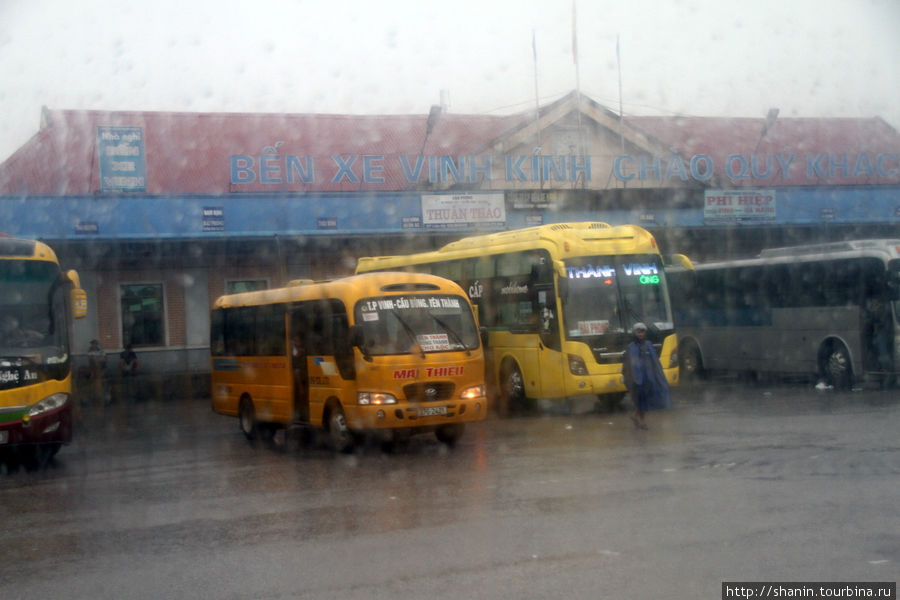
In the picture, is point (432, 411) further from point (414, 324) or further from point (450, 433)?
point (414, 324)

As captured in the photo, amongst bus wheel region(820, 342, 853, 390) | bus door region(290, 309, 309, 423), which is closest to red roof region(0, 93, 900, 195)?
bus wheel region(820, 342, 853, 390)

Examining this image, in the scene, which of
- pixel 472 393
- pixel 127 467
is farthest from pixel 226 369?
pixel 472 393

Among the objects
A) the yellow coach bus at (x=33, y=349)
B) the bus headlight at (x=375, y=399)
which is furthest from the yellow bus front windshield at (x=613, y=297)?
the yellow coach bus at (x=33, y=349)

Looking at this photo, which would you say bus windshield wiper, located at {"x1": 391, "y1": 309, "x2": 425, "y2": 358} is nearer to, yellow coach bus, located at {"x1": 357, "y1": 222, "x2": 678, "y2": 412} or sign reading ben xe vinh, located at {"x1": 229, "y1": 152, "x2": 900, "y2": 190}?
yellow coach bus, located at {"x1": 357, "y1": 222, "x2": 678, "y2": 412}

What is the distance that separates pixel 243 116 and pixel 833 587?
105 feet

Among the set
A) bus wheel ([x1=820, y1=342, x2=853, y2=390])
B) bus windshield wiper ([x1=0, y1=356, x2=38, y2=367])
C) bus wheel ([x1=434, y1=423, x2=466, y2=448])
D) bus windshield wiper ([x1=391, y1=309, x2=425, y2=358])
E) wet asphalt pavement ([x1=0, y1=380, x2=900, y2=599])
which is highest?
bus windshield wiper ([x1=391, y1=309, x2=425, y2=358])

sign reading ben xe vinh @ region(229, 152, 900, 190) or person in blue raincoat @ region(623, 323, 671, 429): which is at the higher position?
sign reading ben xe vinh @ region(229, 152, 900, 190)

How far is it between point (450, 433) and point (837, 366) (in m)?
9.41

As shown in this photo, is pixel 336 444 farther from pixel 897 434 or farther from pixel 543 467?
pixel 897 434

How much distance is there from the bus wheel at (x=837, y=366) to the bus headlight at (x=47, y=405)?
46.4 feet

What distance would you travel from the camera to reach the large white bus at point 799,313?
1830cm

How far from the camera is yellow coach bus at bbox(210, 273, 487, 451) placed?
12719mm

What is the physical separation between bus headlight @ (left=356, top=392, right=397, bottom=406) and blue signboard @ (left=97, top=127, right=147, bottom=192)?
Result: 14.6 meters

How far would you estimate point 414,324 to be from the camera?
1327cm
